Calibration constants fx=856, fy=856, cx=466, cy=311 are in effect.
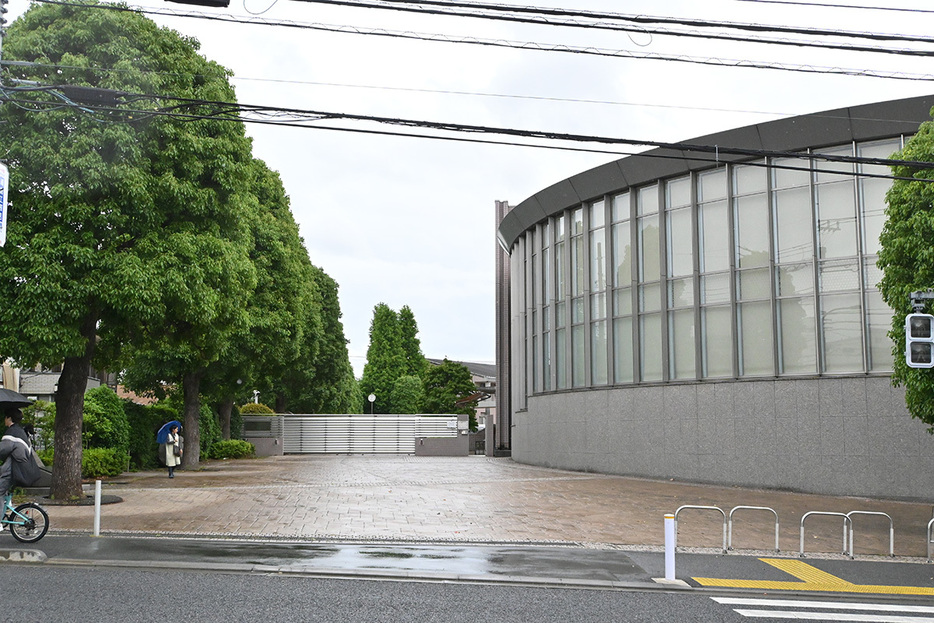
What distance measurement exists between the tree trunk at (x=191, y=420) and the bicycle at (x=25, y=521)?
1918 cm

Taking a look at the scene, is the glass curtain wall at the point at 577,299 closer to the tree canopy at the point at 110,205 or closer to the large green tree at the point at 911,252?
the tree canopy at the point at 110,205

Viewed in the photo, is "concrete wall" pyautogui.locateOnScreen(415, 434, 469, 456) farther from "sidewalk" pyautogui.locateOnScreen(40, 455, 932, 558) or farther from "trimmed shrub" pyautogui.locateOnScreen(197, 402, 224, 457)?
"sidewalk" pyautogui.locateOnScreen(40, 455, 932, 558)

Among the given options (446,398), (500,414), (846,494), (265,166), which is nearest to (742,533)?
(846,494)

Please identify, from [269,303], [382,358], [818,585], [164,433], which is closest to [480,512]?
[818,585]

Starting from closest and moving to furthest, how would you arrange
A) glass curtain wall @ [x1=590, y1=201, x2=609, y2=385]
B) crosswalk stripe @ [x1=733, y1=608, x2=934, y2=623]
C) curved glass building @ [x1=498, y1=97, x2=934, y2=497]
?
crosswalk stripe @ [x1=733, y1=608, x2=934, y2=623], curved glass building @ [x1=498, y1=97, x2=934, y2=497], glass curtain wall @ [x1=590, y1=201, x2=609, y2=385]

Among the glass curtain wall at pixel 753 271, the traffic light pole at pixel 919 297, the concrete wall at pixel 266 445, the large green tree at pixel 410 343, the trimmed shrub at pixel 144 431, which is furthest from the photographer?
the large green tree at pixel 410 343

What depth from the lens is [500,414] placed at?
153 feet

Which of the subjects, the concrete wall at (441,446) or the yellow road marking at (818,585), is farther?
the concrete wall at (441,446)

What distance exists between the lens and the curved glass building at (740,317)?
21.9 m

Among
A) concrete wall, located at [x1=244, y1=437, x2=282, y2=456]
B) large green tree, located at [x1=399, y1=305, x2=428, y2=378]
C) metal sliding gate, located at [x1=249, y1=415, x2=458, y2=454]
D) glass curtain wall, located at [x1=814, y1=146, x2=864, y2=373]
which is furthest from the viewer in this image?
large green tree, located at [x1=399, y1=305, x2=428, y2=378]

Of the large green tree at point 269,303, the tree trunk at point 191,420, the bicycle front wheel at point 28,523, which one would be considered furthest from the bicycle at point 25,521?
the tree trunk at point 191,420

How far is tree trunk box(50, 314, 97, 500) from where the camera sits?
56.7 feet

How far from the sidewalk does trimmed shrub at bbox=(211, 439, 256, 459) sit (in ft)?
46.9

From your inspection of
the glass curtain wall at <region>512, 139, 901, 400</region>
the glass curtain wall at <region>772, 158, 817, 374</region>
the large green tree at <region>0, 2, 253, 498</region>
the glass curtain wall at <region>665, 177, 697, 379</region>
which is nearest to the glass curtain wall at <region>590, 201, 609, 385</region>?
the glass curtain wall at <region>512, 139, 901, 400</region>
